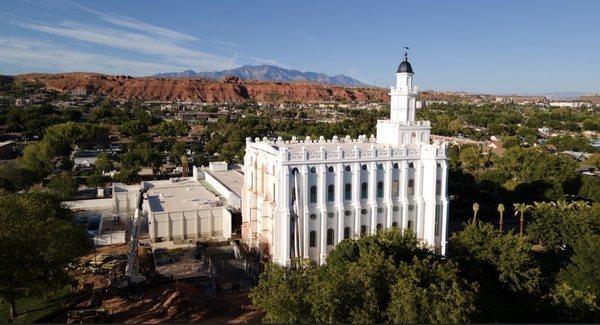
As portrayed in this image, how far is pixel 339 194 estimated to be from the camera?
3309 centimetres

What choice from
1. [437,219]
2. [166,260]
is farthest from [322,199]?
[166,260]

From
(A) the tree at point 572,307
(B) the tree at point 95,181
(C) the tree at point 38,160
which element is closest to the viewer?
(A) the tree at point 572,307

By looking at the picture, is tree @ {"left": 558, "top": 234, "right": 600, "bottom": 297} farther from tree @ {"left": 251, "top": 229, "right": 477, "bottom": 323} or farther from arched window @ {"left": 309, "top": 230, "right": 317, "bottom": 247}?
arched window @ {"left": 309, "top": 230, "right": 317, "bottom": 247}

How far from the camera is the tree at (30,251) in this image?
23170 mm

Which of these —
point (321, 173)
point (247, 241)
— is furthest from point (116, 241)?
point (321, 173)

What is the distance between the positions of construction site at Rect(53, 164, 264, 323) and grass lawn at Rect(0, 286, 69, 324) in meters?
0.75

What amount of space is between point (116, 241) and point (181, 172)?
29.7 m

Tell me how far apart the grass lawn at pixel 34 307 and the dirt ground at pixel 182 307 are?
3.04 meters

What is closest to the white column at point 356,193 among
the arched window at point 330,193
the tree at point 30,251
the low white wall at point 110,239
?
the arched window at point 330,193

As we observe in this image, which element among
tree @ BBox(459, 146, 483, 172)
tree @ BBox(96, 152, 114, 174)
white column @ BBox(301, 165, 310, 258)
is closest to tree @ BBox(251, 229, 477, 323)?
white column @ BBox(301, 165, 310, 258)

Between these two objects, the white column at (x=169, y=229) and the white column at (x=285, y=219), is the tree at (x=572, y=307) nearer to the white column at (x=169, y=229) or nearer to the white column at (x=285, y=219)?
the white column at (x=285, y=219)

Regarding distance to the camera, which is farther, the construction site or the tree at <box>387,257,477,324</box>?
the construction site

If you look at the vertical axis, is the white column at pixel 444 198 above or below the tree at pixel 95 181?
above

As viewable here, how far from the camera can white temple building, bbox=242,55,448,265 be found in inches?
1271
